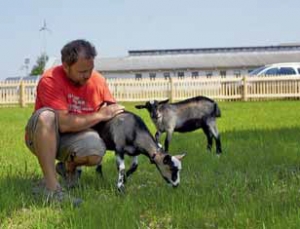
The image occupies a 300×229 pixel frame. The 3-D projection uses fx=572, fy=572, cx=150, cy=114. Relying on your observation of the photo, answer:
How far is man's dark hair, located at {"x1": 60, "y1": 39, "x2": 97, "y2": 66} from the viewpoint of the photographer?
17.1 ft

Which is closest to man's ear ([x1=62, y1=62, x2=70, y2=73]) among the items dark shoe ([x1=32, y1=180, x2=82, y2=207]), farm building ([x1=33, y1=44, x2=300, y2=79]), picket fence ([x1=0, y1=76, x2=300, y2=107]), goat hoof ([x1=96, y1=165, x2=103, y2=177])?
dark shoe ([x1=32, y1=180, x2=82, y2=207])

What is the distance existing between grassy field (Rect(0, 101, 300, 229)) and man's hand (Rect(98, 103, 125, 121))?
736 millimetres

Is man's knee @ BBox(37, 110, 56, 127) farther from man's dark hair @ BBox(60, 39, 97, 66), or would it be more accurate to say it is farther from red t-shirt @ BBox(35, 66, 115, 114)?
man's dark hair @ BBox(60, 39, 97, 66)

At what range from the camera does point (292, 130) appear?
1151 centimetres

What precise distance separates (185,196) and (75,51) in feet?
5.39

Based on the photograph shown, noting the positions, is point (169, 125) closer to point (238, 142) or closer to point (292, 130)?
point (238, 142)

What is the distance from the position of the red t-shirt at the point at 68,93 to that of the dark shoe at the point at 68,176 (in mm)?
808

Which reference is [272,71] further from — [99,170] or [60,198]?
[60,198]

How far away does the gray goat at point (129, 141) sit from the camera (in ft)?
18.2

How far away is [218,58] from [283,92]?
36.0m

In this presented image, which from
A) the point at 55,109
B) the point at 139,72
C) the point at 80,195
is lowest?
the point at 139,72

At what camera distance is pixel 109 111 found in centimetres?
552

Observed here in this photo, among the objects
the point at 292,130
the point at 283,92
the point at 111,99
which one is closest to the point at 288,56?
the point at 283,92

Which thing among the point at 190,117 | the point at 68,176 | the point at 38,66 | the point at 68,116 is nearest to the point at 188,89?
the point at 190,117
